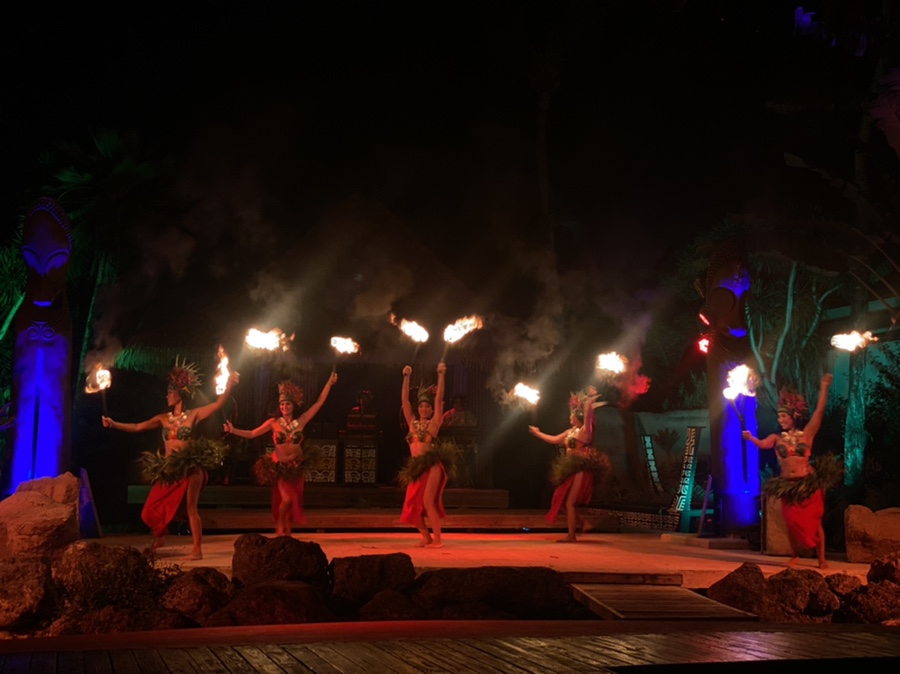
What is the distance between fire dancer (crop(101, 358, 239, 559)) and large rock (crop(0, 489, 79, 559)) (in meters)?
0.97

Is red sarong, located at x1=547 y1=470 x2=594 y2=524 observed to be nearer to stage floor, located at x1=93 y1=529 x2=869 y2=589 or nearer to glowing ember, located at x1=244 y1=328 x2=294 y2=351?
stage floor, located at x1=93 y1=529 x2=869 y2=589

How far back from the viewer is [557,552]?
10359 mm

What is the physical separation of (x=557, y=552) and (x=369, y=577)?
3.15 meters

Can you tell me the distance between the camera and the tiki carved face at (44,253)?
1048 centimetres

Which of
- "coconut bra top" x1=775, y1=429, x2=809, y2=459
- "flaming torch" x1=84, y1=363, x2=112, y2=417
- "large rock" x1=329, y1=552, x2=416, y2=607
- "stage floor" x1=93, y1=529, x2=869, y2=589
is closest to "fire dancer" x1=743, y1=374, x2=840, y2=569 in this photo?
"coconut bra top" x1=775, y1=429, x2=809, y2=459

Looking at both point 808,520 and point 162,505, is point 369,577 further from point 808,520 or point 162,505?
point 808,520

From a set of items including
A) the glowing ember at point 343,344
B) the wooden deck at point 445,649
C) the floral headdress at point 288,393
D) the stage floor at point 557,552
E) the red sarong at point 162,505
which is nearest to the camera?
the wooden deck at point 445,649

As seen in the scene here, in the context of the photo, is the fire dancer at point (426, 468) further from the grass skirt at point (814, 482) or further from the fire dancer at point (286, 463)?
the grass skirt at point (814, 482)

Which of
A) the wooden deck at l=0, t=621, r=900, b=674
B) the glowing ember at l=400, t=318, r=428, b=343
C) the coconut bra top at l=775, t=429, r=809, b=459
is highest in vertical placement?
the glowing ember at l=400, t=318, r=428, b=343

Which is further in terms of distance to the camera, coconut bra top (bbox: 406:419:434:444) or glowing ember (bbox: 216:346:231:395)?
coconut bra top (bbox: 406:419:434:444)

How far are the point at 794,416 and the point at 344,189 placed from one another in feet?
37.6

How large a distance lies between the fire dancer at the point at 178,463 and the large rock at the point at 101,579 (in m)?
2.08

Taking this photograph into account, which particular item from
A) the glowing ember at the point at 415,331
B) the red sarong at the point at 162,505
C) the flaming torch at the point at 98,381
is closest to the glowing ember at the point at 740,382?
the glowing ember at the point at 415,331

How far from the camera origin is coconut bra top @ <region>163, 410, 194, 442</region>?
9.88 m
